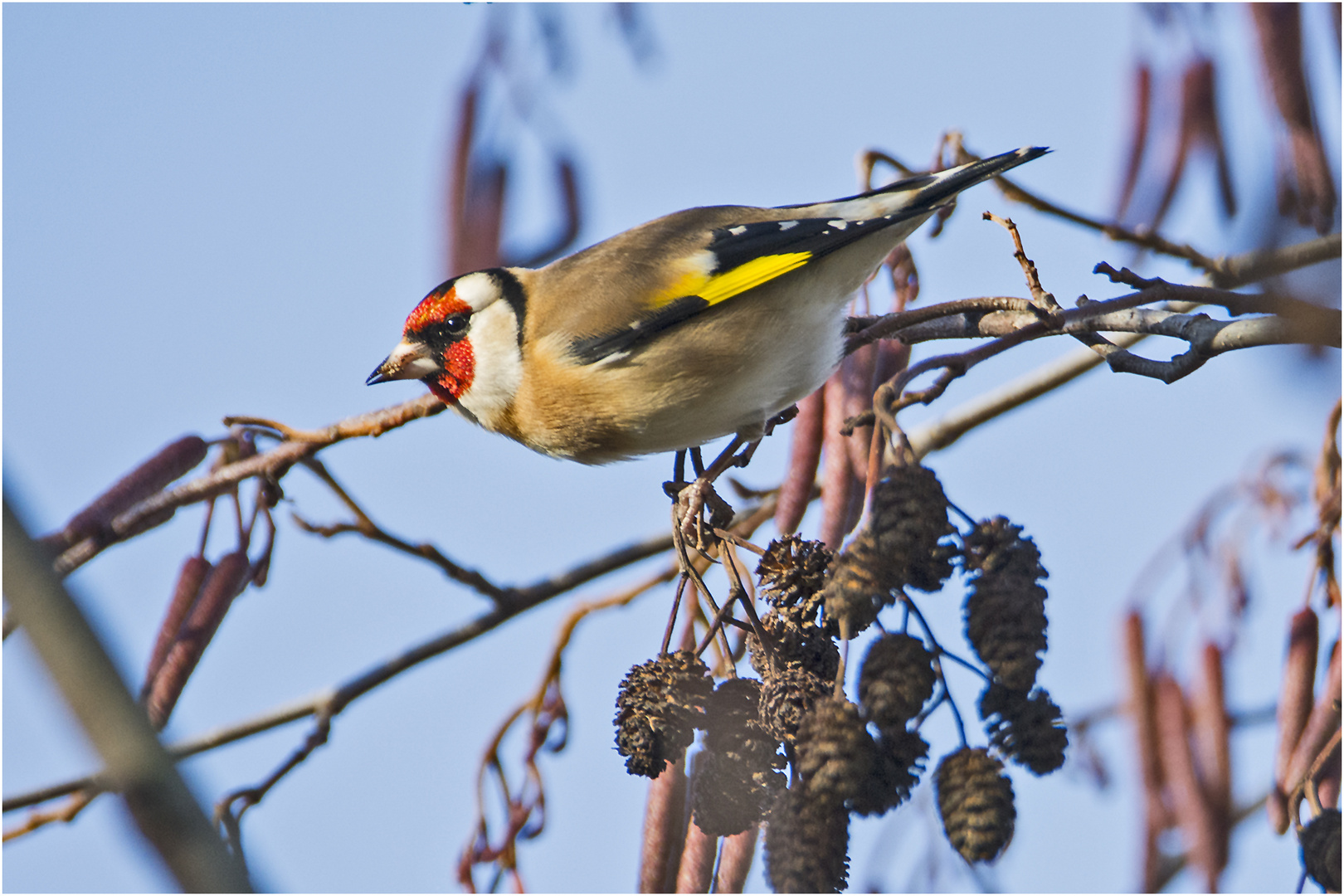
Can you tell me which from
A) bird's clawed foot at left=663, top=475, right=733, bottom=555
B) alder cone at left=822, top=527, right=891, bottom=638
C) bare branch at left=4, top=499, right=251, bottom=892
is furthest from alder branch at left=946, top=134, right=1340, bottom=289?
bare branch at left=4, top=499, right=251, bottom=892

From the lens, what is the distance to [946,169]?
2377 mm

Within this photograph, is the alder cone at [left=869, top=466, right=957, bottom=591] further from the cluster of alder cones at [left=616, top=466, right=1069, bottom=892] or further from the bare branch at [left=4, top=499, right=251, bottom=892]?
the bare branch at [left=4, top=499, right=251, bottom=892]

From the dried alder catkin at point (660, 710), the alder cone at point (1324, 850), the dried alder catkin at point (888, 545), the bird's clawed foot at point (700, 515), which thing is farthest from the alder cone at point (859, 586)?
the alder cone at point (1324, 850)

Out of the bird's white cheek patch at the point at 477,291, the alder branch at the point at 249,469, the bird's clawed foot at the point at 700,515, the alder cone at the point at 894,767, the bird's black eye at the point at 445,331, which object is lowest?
the alder cone at the point at 894,767

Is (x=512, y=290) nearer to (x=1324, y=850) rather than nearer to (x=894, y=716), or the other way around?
(x=894, y=716)

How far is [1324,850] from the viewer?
4.57ft

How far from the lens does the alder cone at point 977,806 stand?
1151 millimetres

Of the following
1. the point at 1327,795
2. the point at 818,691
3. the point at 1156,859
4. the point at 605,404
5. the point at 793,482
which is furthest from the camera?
the point at 605,404

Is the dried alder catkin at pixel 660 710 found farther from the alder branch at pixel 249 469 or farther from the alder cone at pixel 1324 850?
the alder branch at pixel 249 469

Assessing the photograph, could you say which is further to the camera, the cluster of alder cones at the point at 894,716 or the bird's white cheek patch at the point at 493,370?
the bird's white cheek patch at the point at 493,370

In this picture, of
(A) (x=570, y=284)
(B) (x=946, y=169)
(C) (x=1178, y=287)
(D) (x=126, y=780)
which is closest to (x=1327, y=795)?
(C) (x=1178, y=287)

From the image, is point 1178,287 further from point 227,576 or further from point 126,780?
point 227,576

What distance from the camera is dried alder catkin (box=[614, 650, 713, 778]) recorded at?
1384 millimetres

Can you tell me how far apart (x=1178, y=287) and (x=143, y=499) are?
1729 millimetres
